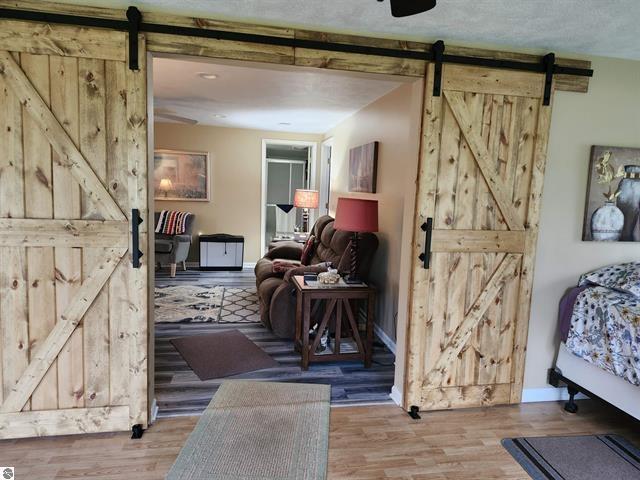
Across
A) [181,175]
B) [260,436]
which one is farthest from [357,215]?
[181,175]

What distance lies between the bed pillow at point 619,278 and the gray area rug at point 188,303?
3.43 m

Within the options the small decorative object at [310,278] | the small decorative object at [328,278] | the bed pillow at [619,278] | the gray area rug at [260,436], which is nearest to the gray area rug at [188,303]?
the small decorative object at [310,278]

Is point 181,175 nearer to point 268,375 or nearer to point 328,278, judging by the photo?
point 328,278

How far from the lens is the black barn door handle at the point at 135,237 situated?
89.4 inches

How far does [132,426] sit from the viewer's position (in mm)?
2402

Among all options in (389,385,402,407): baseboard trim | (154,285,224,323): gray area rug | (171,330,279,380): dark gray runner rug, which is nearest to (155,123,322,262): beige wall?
(154,285,224,323): gray area rug

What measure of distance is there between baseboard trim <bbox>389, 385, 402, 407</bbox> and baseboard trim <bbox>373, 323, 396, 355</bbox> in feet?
2.59

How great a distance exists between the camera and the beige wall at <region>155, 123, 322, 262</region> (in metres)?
6.85

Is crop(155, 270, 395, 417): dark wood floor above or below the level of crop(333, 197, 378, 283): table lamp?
below

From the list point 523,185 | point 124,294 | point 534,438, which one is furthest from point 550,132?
point 124,294

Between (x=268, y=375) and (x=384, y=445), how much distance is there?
44.5 inches

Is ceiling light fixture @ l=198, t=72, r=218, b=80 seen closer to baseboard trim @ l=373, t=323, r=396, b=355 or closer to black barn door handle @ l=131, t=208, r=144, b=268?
black barn door handle @ l=131, t=208, r=144, b=268

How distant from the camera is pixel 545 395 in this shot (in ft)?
9.78

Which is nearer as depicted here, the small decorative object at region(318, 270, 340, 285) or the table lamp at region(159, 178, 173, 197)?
the small decorative object at region(318, 270, 340, 285)
